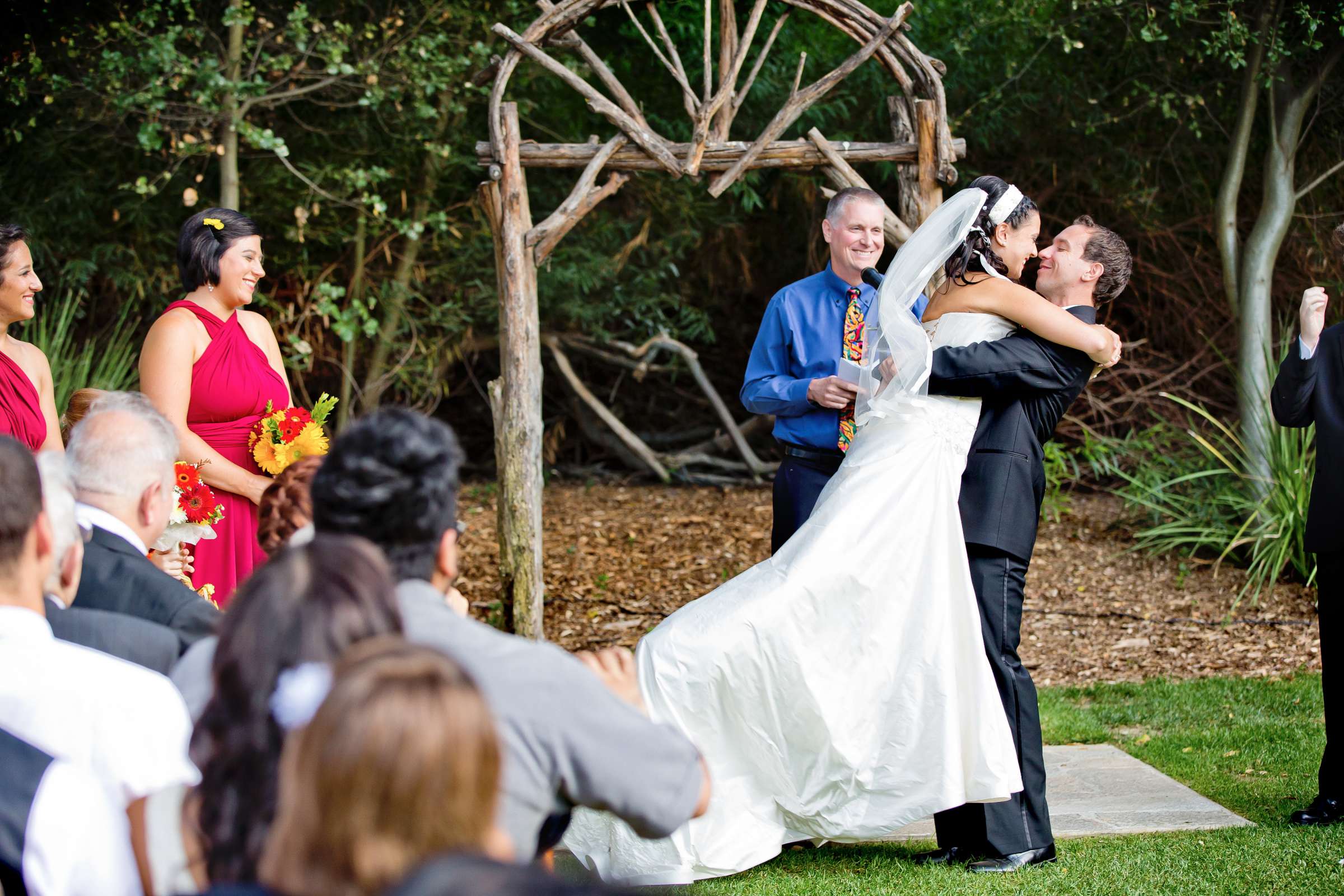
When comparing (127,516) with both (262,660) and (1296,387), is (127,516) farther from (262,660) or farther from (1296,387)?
(1296,387)

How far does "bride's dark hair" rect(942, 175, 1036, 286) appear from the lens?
11.6 feet

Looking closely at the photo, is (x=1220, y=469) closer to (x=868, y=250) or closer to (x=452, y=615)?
(x=868, y=250)

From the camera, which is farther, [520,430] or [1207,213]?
[1207,213]

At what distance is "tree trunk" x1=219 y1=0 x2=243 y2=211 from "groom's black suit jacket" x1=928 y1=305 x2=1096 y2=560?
15.3 ft

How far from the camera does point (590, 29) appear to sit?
824cm

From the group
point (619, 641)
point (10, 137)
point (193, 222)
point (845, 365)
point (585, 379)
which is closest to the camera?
point (193, 222)

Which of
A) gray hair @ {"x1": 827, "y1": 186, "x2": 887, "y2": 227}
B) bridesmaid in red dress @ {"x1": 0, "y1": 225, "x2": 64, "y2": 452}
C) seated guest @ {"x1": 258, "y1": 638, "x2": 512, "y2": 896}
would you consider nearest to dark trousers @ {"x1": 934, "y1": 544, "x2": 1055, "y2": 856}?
gray hair @ {"x1": 827, "y1": 186, "x2": 887, "y2": 227}

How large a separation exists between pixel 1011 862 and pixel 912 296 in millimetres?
1578

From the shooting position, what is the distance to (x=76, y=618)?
6.82ft

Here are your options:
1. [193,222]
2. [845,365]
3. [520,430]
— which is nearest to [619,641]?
[520,430]

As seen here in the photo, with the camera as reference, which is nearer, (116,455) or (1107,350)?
(116,455)

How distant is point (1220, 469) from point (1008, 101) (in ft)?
9.32

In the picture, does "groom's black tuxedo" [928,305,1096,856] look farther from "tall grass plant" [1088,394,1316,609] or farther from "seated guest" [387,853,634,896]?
"tall grass plant" [1088,394,1316,609]

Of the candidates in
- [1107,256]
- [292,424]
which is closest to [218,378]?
[292,424]
